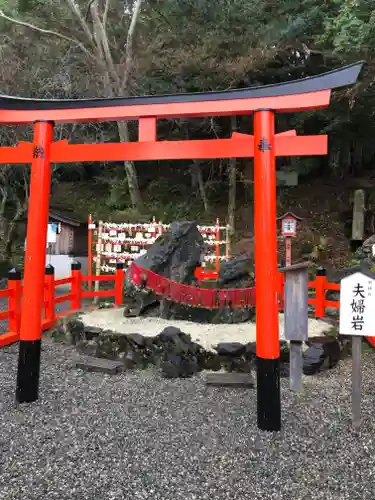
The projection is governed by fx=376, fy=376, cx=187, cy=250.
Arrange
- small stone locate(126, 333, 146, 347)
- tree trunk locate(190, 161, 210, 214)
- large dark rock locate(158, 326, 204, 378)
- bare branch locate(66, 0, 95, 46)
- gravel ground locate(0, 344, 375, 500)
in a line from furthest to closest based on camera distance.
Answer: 1. tree trunk locate(190, 161, 210, 214)
2. bare branch locate(66, 0, 95, 46)
3. small stone locate(126, 333, 146, 347)
4. large dark rock locate(158, 326, 204, 378)
5. gravel ground locate(0, 344, 375, 500)

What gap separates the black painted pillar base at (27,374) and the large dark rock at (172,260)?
3439 mm

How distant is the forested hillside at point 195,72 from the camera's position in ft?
42.7

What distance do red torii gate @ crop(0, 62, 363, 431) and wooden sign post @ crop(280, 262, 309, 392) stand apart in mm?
992

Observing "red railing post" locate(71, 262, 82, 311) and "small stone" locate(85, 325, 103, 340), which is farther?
"red railing post" locate(71, 262, 82, 311)

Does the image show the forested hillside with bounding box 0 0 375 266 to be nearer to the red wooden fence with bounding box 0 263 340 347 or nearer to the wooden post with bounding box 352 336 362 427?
the red wooden fence with bounding box 0 263 340 347

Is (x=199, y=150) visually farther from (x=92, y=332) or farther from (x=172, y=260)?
(x=172, y=260)

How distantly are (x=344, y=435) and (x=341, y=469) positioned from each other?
570mm

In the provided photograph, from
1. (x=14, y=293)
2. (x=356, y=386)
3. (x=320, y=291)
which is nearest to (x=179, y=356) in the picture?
(x=356, y=386)

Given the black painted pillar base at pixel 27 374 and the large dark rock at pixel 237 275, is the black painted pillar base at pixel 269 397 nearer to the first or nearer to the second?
the black painted pillar base at pixel 27 374

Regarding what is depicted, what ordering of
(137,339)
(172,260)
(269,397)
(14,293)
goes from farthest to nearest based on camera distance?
(172,260)
(14,293)
(137,339)
(269,397)

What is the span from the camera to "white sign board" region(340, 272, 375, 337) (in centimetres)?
354

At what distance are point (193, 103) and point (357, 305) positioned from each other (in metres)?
2.61

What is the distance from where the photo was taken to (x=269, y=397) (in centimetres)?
336

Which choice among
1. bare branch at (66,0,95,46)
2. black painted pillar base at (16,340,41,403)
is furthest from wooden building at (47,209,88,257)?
black painted pillar base at (16,340,41,403)
